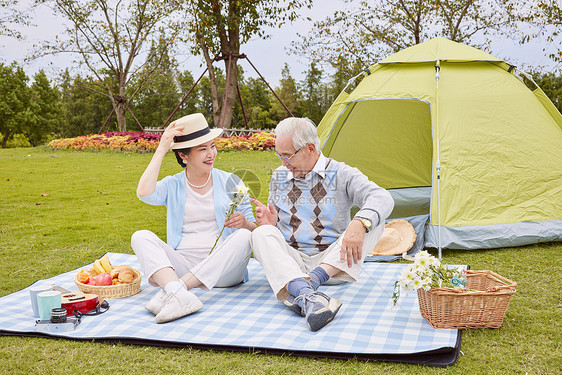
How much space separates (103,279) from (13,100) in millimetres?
32133

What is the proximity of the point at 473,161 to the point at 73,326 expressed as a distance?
10.7ft

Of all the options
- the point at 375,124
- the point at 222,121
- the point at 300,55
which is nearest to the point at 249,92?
the point at 300,55

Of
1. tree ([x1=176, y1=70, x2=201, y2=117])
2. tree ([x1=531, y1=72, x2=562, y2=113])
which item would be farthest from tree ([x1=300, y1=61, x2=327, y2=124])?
tree ([x1=531, y1=72, x2=562, y2=113])

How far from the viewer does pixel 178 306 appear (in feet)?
8.52

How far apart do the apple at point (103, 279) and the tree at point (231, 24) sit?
33.4ft

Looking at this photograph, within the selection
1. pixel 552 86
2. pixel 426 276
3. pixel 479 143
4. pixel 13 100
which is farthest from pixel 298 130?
pixel 13 100

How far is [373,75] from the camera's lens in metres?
4.94

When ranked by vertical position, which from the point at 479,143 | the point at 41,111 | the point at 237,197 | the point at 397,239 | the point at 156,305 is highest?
the point at 41,111

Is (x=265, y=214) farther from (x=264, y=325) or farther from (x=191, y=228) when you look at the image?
(x=264, y=325)

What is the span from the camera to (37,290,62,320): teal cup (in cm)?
250

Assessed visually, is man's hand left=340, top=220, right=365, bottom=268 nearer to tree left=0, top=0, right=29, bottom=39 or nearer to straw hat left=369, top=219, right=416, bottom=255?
straw hat left=369, top=219, right=416, bottom=255

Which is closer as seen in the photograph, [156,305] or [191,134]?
[156,305]

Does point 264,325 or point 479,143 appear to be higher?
point 479,143

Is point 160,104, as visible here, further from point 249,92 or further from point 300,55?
point 300,55
